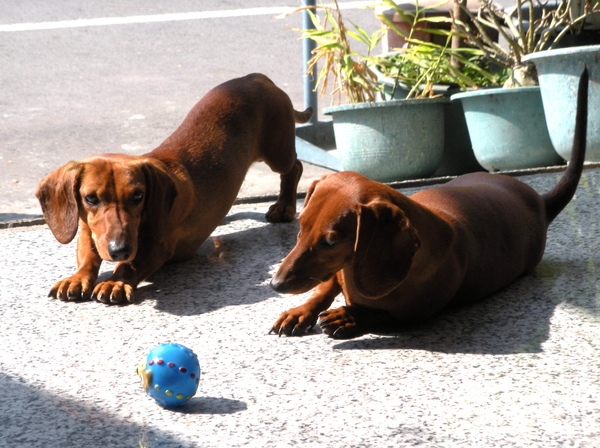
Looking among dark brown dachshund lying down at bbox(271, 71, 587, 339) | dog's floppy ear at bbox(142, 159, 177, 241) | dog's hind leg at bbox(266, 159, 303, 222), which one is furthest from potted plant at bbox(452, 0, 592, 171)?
dog's floppy ear at bbox(142, 159, 177, 241)

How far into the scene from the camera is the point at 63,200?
10.2 feet

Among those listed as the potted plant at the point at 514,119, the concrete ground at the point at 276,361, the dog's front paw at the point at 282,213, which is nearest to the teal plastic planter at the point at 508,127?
the potted plant at the point at 514,119

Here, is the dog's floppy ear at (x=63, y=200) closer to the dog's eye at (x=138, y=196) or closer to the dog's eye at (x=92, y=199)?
the dog's eye at (x=92, y=199)

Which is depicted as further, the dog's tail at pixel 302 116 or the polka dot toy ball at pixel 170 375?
the dog's tail at pixel 302 116

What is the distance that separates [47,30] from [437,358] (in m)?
9.00

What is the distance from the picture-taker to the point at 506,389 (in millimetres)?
2215

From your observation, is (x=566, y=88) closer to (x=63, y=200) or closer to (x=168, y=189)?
(x=168, y=189)

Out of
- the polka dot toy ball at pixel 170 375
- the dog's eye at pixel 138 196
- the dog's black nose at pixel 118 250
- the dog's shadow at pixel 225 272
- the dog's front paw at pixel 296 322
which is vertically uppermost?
the dog's eye at pixel 138 196

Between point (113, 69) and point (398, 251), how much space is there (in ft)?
24.0

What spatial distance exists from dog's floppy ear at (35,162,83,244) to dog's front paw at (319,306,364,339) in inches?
42.9

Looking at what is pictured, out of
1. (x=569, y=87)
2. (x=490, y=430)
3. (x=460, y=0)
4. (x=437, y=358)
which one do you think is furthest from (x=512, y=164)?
(x=490, y=430)

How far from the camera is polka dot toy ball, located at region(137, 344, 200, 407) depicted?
2.11 m

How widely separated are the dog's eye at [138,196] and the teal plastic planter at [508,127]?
2.46 metres

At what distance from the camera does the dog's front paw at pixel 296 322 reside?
8.71 ft
